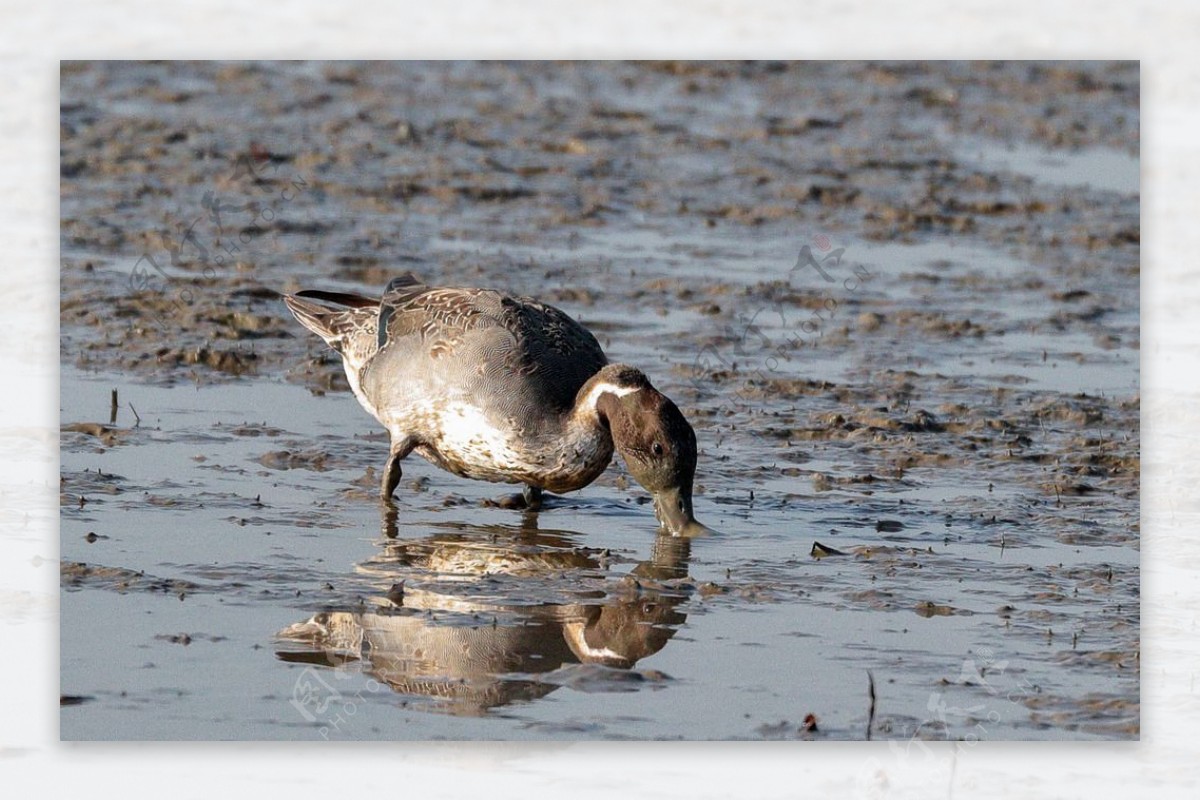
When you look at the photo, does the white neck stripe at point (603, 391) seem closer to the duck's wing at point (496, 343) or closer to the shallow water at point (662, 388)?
the duck's wing at point (496, 343)

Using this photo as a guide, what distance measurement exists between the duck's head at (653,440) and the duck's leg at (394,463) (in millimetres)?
942

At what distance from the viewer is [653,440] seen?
8.85 metres

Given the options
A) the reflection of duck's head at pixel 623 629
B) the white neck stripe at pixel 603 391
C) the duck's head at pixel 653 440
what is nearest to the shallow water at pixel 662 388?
the reflection of duck's head at pixel 623 629

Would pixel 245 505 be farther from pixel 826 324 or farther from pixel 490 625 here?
pixel 826 324

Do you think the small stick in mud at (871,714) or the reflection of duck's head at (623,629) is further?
the reflection of duck's head at (623,629)

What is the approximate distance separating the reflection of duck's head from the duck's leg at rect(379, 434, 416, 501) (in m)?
1.65

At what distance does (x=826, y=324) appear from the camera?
41.4 ft

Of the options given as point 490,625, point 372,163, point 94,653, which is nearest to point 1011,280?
point 372,163

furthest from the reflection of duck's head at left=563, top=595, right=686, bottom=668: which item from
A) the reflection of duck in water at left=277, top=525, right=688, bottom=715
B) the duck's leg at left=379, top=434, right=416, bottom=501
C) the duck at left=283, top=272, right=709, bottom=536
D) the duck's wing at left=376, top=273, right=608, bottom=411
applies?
the duck's leg at left=379, top=434, right=416, bottom=501

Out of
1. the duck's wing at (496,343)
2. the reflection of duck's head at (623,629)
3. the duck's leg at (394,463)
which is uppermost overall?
the duck's wing at (496,343)

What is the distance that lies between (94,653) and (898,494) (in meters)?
4.02

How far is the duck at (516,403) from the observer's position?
29.2 ft

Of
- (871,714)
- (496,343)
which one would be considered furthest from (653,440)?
(871,714)

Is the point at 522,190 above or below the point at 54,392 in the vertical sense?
above
